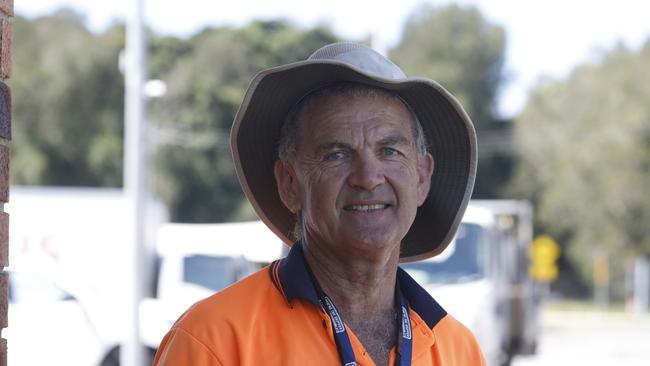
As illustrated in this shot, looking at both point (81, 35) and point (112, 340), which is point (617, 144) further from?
point (112, 340)

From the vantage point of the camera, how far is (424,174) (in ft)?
9.53

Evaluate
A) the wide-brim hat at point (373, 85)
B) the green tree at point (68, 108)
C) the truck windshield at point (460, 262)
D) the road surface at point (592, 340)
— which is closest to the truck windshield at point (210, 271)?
the truck windshield at point (460, 262)

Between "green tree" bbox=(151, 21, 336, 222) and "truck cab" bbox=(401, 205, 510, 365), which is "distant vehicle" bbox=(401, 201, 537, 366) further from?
"green tree" bbox=(151, 21, 336, 222)

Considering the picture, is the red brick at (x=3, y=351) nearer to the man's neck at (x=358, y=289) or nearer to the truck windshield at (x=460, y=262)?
the man's neck at (x=358, y=289)

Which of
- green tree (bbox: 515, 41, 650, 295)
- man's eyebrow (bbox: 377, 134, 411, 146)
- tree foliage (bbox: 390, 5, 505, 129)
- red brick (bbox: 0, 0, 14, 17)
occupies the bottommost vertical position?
green tree (bbox: 515, 41, 650, 295)

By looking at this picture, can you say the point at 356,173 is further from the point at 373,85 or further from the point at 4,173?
the point at 4,173

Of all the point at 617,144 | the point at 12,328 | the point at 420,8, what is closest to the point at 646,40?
the point at 617,144

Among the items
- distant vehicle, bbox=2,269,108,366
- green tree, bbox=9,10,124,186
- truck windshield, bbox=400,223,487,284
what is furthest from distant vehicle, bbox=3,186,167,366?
green tree, bbox=9,10,124,186

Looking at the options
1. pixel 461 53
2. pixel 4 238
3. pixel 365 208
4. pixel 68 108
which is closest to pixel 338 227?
pixel 365 208

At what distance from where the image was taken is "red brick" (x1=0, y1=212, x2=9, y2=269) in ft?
8.13

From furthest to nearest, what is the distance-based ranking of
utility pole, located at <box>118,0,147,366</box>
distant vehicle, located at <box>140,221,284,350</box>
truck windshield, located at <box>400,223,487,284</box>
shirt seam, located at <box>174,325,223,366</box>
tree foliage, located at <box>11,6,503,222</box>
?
1. tree foliage, located at <box>11,6,503,222</box>
2. distant vehicle, located at <box>140,221,284,350</box>
3. utility pole, located at <box>118,0,147,366</box>
4. truck windshield, located at <box>400,223,487,284</box>
5. shirt seam, located at <box>174,325,223,366</box>

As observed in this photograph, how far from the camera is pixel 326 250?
268cm

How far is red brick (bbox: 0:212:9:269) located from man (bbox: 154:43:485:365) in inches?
15.0

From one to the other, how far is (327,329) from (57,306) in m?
9.53
